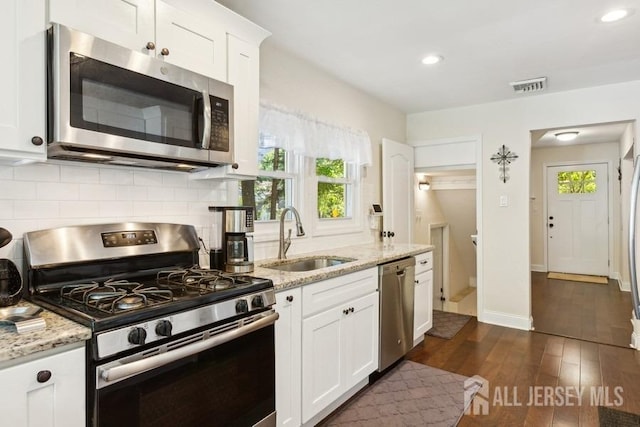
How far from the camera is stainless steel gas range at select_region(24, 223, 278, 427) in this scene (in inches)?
44.1

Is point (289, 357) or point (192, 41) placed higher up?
point (192, 41)

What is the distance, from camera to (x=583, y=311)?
4449 mm

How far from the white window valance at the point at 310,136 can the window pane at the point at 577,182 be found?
511 centimetres

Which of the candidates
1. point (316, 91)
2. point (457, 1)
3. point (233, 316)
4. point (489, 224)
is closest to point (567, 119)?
point (489, 224)

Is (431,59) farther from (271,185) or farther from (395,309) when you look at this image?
(395,309)

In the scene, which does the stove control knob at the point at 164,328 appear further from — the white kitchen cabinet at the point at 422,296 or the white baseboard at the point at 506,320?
the white baseboard at the point at 506,320

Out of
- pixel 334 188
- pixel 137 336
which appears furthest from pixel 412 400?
pixel 137 336

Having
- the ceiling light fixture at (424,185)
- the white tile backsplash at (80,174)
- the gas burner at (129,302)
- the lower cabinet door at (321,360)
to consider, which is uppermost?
the ceiling light fixture at (424,185)

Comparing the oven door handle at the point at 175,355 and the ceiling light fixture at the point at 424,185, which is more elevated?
the ceiling light fixture at the point at 424,185

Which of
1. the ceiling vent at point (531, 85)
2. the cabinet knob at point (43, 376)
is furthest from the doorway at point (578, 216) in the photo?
the cabinet knob at point (43, 376)

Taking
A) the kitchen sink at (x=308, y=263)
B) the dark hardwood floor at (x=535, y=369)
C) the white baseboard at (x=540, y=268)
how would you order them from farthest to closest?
the white baseboard at (x=540, y=268) < the kitchen sink at (x=308, y=263) < the dark hardwood floor at (x=535, y=369)

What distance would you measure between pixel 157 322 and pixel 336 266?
4.17 feet

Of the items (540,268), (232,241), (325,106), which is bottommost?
(540,268)

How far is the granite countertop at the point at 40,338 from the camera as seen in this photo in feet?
3.08
